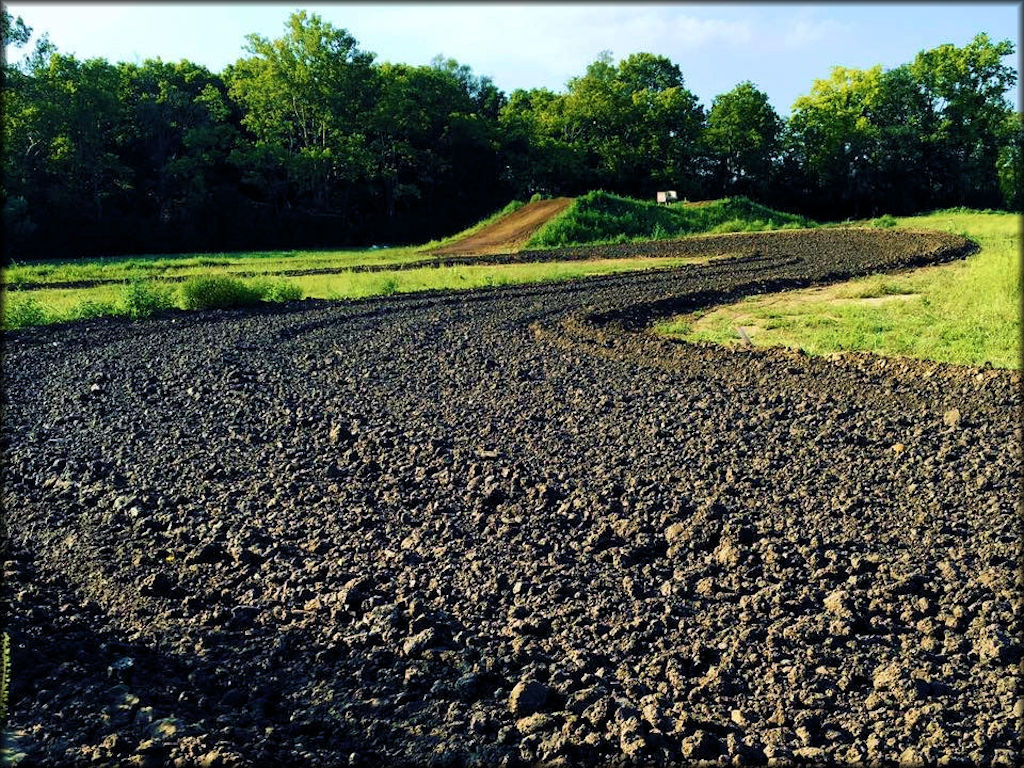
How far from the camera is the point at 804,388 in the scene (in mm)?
8500

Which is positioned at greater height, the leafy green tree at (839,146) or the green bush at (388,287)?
the leafy green tree at (839,146)

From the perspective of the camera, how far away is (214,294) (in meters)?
15.8

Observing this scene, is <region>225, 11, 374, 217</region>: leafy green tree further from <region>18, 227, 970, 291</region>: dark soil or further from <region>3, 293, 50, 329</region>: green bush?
<region>3, 293, 50, 329</region>: green bush

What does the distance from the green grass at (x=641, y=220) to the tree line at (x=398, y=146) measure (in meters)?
12.6

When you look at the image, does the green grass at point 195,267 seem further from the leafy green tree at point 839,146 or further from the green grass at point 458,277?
the leafy green tree at point 839,146

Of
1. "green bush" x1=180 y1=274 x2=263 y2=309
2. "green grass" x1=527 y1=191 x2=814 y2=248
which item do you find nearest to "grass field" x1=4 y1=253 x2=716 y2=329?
"green bush" x1=180 y1=274 x2=263 y2=309

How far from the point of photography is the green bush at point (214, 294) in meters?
15.8

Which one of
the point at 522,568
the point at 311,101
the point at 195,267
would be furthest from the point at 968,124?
the point at 522,568

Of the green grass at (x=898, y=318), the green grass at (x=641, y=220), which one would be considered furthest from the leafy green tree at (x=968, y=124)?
the green grass at (x=898, y=318)

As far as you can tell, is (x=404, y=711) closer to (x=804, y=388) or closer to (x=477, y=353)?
(x=804, y=388)

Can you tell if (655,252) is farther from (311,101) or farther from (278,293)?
(311,101)

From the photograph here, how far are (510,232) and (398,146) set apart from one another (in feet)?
48.6

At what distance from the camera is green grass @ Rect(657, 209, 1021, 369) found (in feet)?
33.7

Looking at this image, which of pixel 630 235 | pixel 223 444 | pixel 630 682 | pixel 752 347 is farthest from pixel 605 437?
pixel 630 235
